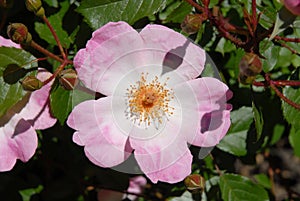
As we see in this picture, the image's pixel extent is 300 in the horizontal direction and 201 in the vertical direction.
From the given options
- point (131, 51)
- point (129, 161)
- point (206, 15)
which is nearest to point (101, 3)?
point (131, 51)

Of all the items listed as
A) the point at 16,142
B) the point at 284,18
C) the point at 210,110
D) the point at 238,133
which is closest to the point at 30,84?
the point at 16,142

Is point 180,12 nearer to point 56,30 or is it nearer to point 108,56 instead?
point 108,56

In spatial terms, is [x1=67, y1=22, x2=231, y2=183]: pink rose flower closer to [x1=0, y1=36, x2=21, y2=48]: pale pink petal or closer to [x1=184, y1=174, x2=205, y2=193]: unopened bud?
[x1=184, y1=174, x2=205, y2=193]: unopened bud

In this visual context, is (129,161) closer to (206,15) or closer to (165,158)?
(165,158)

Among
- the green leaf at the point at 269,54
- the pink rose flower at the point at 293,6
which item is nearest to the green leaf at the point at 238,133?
the green leaf at the point at 269,54

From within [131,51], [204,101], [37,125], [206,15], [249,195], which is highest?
[206,15]
